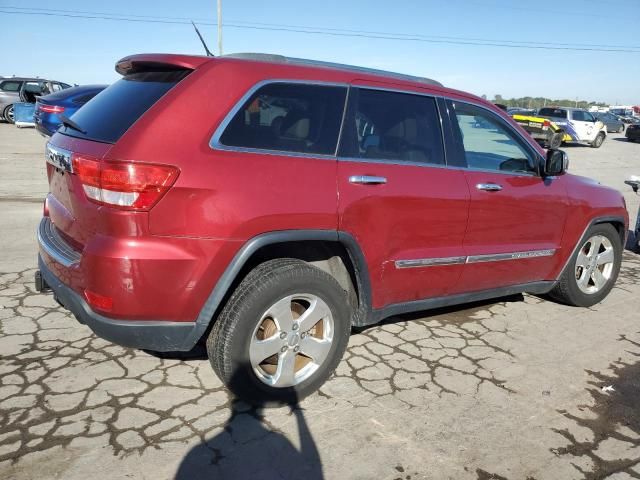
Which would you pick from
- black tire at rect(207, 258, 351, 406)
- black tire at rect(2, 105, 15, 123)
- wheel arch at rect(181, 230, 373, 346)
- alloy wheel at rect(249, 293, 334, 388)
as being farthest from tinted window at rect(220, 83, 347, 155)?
black tire at rect(2, 105, 15, 123)

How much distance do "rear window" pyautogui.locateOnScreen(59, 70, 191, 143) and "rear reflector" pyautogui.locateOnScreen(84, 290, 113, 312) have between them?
2.45 ft

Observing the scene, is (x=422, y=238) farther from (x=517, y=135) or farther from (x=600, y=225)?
(x=600, y=225)

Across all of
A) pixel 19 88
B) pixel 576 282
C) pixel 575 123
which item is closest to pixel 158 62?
pixel 576 282

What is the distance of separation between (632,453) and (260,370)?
6.38 feet

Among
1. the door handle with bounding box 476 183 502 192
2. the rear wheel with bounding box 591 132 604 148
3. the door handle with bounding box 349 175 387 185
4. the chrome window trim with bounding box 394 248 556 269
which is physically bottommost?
the chrome window trim with bounding box 394 248 556 269

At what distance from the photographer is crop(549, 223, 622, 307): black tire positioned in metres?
4.25

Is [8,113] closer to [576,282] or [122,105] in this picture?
[122,105]

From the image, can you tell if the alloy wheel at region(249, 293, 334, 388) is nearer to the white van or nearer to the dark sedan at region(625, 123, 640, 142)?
the white van

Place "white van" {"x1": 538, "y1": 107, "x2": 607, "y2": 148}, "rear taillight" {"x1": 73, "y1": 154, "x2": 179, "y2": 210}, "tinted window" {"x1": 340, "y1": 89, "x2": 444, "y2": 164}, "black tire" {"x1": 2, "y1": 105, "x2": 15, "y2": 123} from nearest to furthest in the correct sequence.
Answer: "rear taillight" {"x1": 73, "y1": 154, "x2": 179, "y2": 210} → "tinted window" {"x1": 340, "y1": 89, "x2": 444, "y2": 164} → "black tire" {"x1": 2, "y1": 105, "x2": 15, "y2": 123} → "white van" {"x1": 538, "y1": 107, "x2": 607, "y2": 148}

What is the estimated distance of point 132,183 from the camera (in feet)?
7.48

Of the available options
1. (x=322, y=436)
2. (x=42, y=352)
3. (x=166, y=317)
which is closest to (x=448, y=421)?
(x=322, y=436)

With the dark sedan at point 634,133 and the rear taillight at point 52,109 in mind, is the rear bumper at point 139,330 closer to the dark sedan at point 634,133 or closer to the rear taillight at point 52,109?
the rear taillight at point 52,109

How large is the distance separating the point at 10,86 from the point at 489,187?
22.0 meters

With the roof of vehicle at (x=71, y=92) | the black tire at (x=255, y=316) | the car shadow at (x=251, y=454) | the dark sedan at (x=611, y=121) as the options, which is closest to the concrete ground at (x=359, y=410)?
the car shadow at (x=251, y=454)
